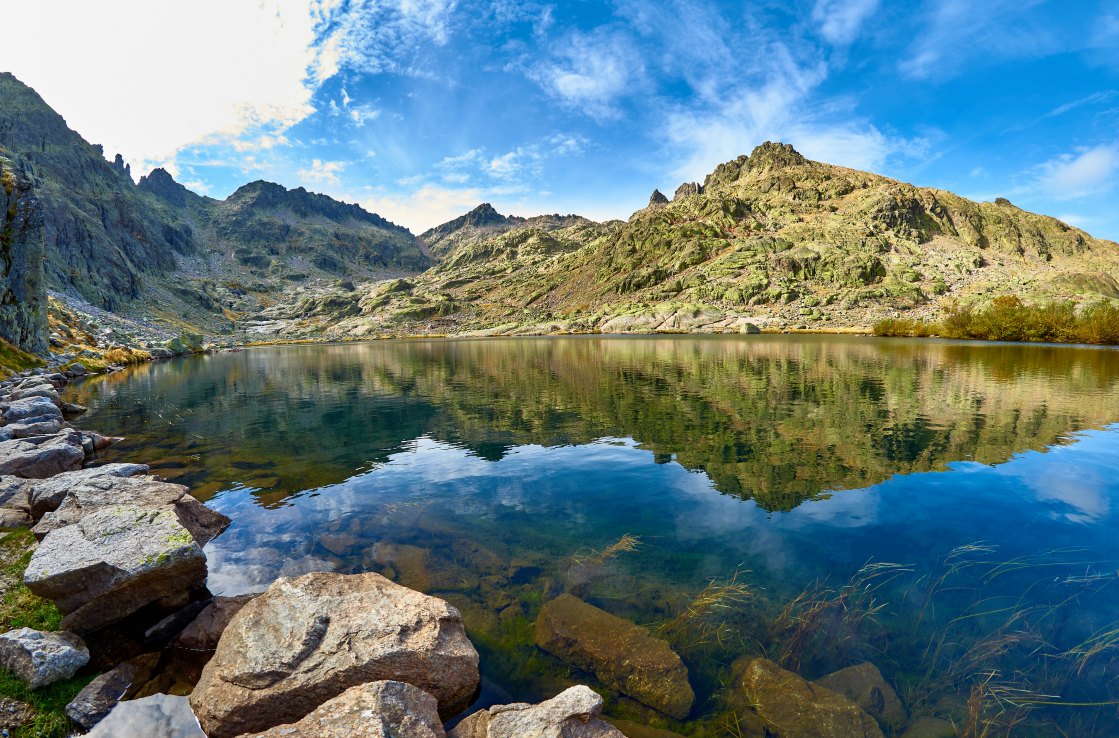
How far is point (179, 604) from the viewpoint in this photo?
10812 mm

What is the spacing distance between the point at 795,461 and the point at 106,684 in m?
24.8

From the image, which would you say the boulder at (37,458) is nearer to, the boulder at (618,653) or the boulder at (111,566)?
the boulder at (111,566)

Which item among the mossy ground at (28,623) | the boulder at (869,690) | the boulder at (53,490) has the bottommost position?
the boulder at (869,690)

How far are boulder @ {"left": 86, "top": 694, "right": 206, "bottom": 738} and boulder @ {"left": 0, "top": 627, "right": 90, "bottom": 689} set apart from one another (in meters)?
1.30

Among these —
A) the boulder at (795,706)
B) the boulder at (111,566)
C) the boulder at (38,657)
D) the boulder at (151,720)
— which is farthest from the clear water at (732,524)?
the boulder at (151,720)

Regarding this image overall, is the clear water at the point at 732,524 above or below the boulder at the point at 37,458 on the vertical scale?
below

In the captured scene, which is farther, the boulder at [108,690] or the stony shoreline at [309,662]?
the boulder at [108,690]

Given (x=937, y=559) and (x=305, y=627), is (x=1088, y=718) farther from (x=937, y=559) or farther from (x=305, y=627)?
(x=305, y=627)

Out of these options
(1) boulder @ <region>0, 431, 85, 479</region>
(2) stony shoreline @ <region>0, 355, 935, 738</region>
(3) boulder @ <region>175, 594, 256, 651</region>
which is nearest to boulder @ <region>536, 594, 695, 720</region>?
(2) stony shoreline @ <region>0, 355, 935, 738</region>

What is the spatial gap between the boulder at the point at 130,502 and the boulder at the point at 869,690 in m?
16.3

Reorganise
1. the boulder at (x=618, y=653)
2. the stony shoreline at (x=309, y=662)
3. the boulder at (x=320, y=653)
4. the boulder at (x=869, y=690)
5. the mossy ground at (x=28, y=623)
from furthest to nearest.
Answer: the boulder at (x=618, y=653), the boulder at (x=869, y=690), the mossy ground at (x=28, y=623), the boulder at (x=320, y=653), the stony shoreline at (x=309, y=662)

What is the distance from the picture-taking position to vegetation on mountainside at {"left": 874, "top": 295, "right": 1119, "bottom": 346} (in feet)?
298

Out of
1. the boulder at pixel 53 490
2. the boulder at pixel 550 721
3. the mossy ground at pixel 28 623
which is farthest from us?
the boulder at pixel 53 490

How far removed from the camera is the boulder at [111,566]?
9117 mm
